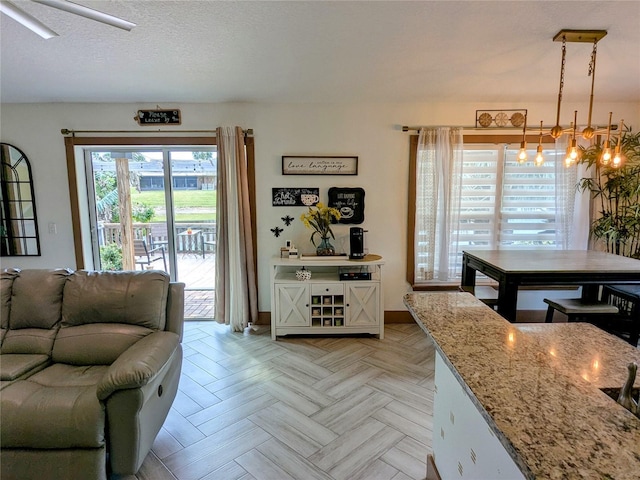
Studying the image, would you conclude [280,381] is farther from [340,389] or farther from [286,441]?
[286,441]

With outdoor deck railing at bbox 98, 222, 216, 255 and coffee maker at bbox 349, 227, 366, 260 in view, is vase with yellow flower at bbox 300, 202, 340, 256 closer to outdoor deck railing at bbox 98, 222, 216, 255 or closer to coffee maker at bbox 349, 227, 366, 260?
coffee maker at bbox 349, 227, 366, 260

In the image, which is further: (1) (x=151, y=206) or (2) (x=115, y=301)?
(1) (x=151, y=206)

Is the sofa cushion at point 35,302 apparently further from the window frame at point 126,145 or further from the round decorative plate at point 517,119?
the round decorative plate at point 517,119

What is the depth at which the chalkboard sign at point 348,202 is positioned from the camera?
3.72m

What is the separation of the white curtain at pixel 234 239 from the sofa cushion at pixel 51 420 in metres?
2.02

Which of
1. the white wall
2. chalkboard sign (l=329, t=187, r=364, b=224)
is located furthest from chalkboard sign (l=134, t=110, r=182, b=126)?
chalkboard sign (l=329, t=187, r=364, b=224)

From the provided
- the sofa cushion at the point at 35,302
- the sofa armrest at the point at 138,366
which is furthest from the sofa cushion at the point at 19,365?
the sofa armrest at the point at 138,366

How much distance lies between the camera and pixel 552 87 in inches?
127

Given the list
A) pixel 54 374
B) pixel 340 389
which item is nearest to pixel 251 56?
pixel 54 374

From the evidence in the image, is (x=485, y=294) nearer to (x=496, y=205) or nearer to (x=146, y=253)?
(x=496, y=205)

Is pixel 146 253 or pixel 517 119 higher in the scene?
pixel 517 119

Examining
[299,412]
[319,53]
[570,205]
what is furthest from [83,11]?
[570,205]

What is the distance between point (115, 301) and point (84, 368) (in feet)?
1.34

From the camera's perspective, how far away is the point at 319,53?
2547 mm
